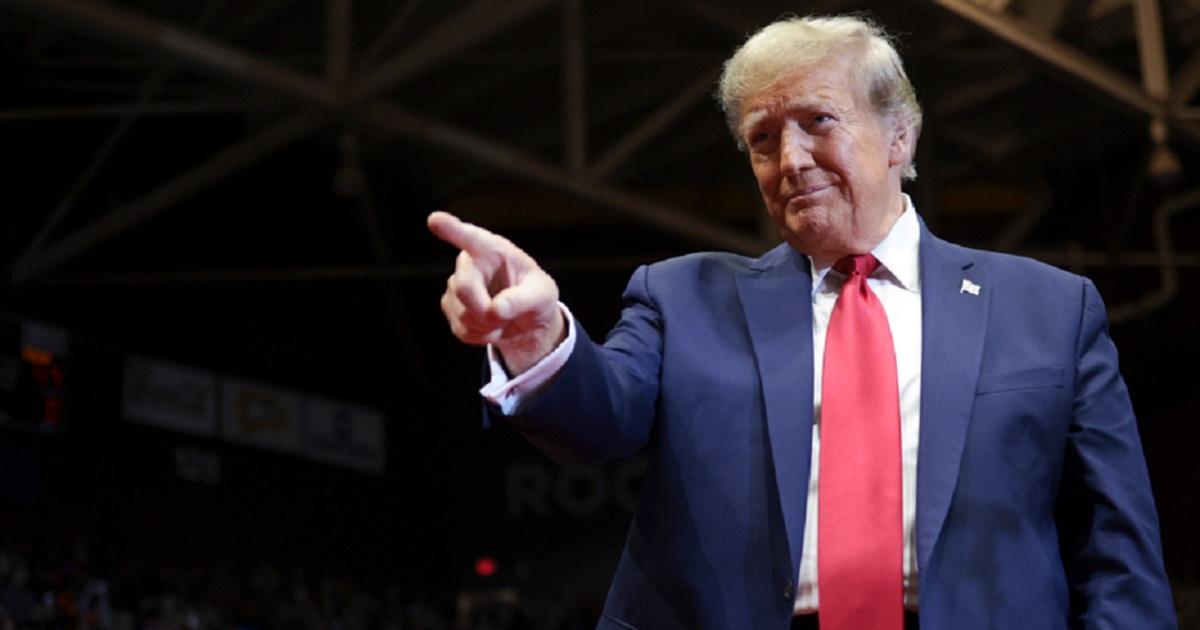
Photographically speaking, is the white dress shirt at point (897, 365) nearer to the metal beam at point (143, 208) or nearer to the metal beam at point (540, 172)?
the metal beam at point (540, 172)

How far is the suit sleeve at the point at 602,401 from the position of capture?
158cm

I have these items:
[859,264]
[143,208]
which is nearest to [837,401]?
[859,264]

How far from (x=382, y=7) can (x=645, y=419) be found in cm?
795

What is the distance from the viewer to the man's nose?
1.80m

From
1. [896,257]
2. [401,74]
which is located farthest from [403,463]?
[896,257]

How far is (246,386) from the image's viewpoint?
10.4 meters

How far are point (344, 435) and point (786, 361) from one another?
967 cm

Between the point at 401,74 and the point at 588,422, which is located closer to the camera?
the point at 588,422

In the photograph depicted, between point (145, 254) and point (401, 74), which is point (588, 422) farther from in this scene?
point (145, 254)

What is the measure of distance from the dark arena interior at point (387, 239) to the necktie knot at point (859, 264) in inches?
219

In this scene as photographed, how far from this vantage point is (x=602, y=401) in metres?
1.63

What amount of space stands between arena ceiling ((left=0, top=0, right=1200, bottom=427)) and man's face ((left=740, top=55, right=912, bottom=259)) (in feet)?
18.3

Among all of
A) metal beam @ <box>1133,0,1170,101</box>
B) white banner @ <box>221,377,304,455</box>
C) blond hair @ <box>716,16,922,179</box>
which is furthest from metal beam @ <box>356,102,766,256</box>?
blond hair @ <box>716,16,922,179</box>

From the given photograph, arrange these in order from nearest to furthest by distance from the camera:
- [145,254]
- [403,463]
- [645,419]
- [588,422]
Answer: [588,422], [645,419], [145,254], [403,463]
